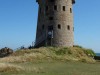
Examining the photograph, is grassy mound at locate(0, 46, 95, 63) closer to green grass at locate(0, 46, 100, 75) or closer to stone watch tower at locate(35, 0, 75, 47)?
green grass at locate(0, 46, 100, 75)

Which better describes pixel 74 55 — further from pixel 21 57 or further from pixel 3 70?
pixel 3 70

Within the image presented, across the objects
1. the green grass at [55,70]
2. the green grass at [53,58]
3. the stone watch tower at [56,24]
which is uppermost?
the stone watch tower at [56,24]

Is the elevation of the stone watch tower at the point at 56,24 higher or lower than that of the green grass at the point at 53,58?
higher

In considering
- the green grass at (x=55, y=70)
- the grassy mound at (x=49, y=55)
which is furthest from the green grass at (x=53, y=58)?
the green grass at (x=55, y=70)

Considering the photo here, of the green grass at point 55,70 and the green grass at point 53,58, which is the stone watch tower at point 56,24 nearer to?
the green grass at point 53,58

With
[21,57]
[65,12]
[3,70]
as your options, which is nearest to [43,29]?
[65,12]

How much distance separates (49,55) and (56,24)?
39.8ft

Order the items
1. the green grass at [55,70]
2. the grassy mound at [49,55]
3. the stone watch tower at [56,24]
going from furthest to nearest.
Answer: the stone watch tower at [56,24], the grassy mound at [49,55], the green grass at [55,70]

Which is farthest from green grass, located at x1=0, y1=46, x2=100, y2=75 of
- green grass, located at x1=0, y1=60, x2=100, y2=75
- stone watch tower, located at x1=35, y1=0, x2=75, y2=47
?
stone watch tower, located at x1=35, y1=0, x2=75, y2=47

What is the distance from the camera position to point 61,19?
197 ft

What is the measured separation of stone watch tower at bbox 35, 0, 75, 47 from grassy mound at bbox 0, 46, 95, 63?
459 centimetres

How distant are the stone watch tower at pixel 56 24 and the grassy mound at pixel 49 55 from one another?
4.59 m

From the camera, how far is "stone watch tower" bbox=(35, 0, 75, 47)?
5988 centimetres

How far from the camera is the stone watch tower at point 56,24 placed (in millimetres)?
59875
